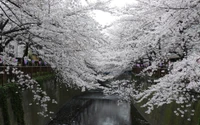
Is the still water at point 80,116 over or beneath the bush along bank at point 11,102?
beneath

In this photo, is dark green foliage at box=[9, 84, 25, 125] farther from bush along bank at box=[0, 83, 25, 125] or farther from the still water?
the still water

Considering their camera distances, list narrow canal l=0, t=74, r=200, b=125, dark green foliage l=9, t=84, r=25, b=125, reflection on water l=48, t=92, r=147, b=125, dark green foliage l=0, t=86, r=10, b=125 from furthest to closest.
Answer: reflection on water l=48, t=92, r=147, b=125, dark green foliage l=9, t=84, r=25, b=125, narrow canal l=0, t=74, r=200, b=125, dark green foliage l=0, t=86, r=10, b=125

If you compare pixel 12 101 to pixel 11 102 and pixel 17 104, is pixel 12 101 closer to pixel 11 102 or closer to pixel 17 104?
pixel 11 102

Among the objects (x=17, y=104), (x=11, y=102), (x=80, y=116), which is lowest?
(x=80, y=116)

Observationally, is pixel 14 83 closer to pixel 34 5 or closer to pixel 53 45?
pixel 53 45

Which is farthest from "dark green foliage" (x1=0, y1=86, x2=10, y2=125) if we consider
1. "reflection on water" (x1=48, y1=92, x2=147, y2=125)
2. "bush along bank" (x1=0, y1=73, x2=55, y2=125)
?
"reflection on water" (x1=48, y1=92, x2=147, y2=125)

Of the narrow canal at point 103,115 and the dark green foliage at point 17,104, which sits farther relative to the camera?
the dark green foliage at point 17,104

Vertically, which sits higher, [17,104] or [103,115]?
[17,104]

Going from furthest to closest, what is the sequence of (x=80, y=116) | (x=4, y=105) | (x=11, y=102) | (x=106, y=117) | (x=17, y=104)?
(x=80, y=116) < (x=106, y=117) < (x=17, y=104) < (x=11, y=102) < (x=4, y=105)

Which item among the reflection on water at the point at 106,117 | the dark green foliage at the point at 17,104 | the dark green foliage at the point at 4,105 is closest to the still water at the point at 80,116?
the reflection on water at the point at 106,117

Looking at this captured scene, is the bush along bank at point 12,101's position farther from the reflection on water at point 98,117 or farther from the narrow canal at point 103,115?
the reflection on water at point 98,117

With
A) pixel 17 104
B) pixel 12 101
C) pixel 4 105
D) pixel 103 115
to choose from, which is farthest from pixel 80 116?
pixel 4 105

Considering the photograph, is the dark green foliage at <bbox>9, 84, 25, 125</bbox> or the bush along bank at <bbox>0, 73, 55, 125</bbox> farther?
the dark green foliage at <bbox>9, 84, 25, 125</bbox>

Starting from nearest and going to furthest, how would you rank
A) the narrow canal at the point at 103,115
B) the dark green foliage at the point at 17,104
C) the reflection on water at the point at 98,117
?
the narrow canal at the point at 103,115
the dark green foliage at the point at 17,104
the reflection on water at the point at 98,117
